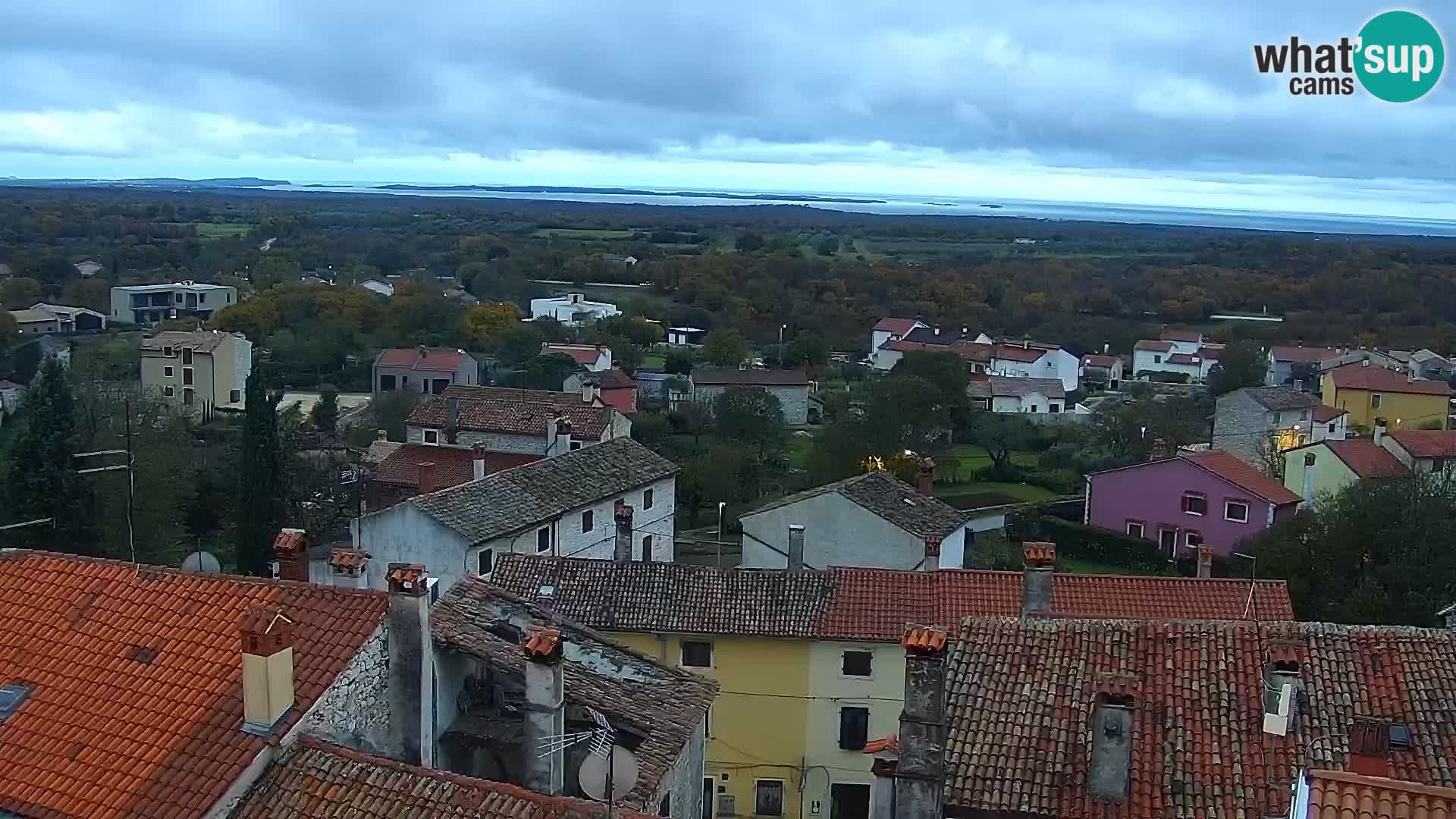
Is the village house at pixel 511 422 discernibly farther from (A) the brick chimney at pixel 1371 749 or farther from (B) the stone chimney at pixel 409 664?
(A) the brick chimney at pixel 1371 749

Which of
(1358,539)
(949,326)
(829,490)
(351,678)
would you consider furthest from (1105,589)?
(949,326)

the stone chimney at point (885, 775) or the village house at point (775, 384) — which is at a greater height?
the stone chimney at point (885, 775)

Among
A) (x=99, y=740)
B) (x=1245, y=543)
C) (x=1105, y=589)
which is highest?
(x=99, y=740)

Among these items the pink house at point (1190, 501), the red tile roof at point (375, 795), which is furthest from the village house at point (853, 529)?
the red tile roof at point (375, 795)

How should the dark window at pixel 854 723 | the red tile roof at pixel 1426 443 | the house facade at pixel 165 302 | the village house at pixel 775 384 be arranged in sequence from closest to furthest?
1. the dark window at pixel 854 723
2. the red tile roof at pixel 1426 443
3. the village house at pixel 775 384
4. the house facade at pixel 165 302

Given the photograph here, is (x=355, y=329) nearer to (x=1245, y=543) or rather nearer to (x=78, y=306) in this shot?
(x=78, y=306)

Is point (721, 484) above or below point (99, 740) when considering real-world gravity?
below

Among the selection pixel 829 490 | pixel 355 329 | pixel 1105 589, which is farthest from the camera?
pixel 355 329
